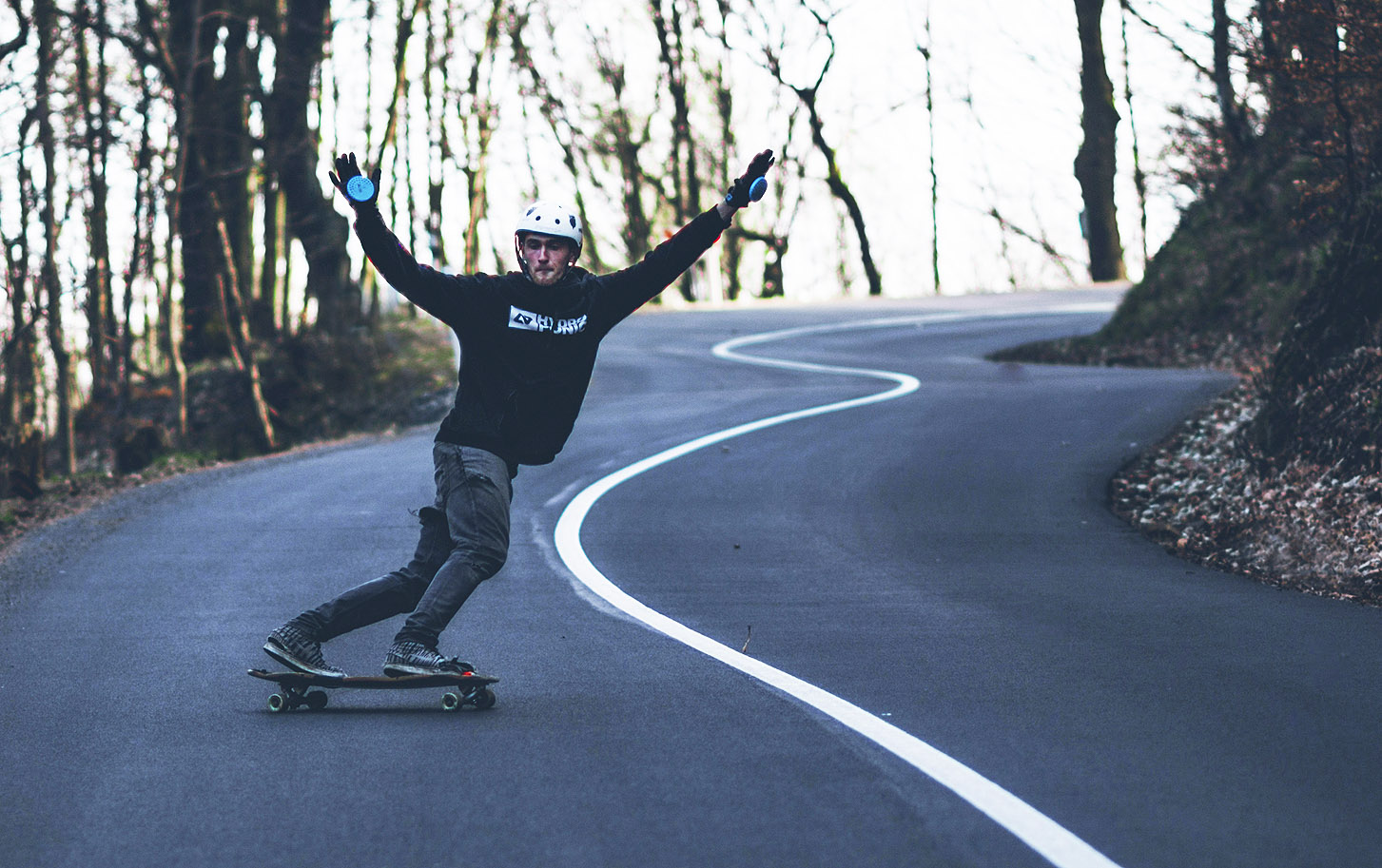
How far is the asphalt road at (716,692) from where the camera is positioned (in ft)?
14.0

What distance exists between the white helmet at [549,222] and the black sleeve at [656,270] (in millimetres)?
295

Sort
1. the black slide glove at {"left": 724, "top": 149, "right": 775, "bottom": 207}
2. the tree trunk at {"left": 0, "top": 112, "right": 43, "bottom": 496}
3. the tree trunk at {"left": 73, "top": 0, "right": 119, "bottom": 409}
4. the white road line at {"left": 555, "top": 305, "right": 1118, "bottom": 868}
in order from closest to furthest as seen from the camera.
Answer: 1. the white road line at {"left": 555, "top": 305, "right": 1118, "bottom": 868}
2. the black slide glove at {"left": 724, "top": 149, "right": 775, "bottom": 207}
3. the tree trunk at {"left": 0, "top": 112, "right": 43, "bottom": 496}
4. the tree trunk at {"left": 73, "top": 0, "right": 119, "bottom": 409}

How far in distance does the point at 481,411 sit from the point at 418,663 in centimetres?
103

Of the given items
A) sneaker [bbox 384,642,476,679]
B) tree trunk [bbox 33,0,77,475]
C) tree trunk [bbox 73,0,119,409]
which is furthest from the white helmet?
tree trunk [bbox 73,0,119,409]

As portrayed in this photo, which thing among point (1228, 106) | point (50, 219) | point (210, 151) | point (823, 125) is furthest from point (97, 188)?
point (823, 125)

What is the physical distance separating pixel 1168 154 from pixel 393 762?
18.3 metres

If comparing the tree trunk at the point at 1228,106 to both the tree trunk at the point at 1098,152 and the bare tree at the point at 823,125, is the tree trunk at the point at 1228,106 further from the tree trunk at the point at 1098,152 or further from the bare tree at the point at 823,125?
the bare tree at the point at 823,125

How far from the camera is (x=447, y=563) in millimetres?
5953

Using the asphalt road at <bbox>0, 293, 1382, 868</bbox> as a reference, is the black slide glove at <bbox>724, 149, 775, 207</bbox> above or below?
above

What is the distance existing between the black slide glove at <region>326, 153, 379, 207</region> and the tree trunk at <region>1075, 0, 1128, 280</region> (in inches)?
1181

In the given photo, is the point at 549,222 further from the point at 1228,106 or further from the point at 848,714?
the point at 1228,106

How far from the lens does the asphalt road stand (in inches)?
169

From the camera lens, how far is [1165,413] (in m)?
15.0

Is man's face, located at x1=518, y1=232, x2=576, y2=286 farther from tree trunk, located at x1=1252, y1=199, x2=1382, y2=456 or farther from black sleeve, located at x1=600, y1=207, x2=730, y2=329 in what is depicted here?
tree trunk, located at x1=1252, y1=199, x2=1382, y2=456
